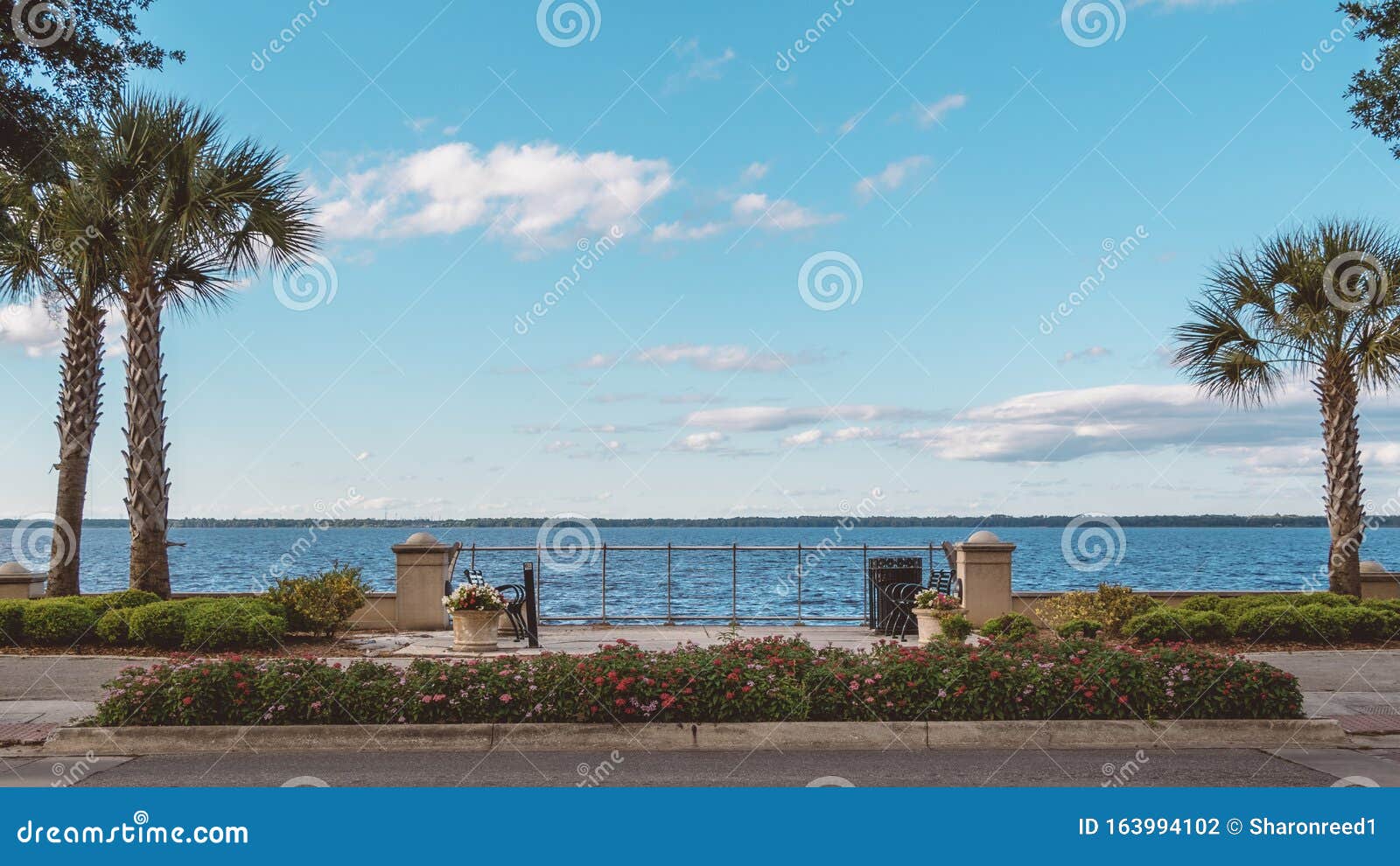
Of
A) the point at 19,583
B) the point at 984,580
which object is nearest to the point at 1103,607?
the point at 984,580

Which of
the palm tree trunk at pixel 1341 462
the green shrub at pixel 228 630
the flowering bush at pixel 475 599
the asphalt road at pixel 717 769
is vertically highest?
the palm tree trunk at pixel 1341 462

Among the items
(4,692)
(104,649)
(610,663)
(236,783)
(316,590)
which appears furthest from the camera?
(316,590)

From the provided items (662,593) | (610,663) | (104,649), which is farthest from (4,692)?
(662,593)

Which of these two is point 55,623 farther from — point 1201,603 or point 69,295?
point 1201,603

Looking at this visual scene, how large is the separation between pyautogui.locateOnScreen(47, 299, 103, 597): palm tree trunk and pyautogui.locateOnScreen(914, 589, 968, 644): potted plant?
13.5 metres

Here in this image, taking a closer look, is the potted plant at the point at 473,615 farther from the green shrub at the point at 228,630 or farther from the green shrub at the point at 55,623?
the green shrub at the point at 55,623

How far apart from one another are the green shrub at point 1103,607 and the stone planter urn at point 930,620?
2.14 m

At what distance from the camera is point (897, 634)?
1738 cm

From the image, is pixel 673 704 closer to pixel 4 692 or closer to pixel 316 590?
pixel 4 692

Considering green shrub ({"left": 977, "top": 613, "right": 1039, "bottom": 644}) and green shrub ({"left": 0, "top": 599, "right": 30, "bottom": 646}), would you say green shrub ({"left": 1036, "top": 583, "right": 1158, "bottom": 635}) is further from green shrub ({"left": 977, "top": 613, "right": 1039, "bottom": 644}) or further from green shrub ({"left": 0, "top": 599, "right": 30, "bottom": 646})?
green shrub ({"left": 0, "top": 599, "right": 30, "bottom": 646})

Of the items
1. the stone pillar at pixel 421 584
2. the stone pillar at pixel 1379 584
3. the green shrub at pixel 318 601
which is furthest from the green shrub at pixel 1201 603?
the green shrub at pixel 318 601

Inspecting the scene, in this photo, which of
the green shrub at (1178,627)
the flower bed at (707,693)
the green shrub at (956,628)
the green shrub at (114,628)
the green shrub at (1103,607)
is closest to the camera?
the flower bed at (707,693)

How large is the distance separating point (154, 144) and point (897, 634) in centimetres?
1370

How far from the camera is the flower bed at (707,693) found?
941 centimetres
